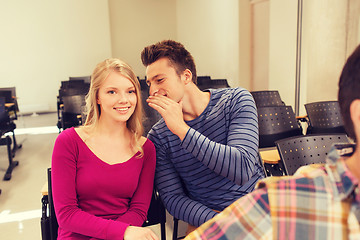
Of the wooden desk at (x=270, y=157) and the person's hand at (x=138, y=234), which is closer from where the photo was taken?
the person's hand at (x=138, y=234)

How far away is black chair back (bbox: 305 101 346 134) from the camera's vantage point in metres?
2.67

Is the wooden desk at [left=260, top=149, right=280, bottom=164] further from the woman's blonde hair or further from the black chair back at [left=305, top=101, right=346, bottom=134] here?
the woman's blonde hair

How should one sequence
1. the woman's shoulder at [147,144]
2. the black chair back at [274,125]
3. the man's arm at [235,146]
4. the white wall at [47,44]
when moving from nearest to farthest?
the man's arm at [235,146]
the woman's shoulder at [147,144]
the black chair back at [274,125]
the white wall at [47,44]

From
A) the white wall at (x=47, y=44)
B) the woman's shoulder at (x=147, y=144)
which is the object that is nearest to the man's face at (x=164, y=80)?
the woman's shoulder at (x=147, y=144)

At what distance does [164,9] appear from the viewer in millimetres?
10875

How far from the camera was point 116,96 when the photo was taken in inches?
56.0

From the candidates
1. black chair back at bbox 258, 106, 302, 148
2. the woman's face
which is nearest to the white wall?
black chair back at bbox 258, 106, 302, 148

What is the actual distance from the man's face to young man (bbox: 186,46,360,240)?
920mm

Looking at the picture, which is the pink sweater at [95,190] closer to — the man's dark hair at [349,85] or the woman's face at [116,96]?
the woman's face at [116,96]

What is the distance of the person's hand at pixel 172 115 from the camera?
3.93 ft

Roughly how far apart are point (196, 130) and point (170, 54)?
367 mm

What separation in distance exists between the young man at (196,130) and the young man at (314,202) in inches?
28.5

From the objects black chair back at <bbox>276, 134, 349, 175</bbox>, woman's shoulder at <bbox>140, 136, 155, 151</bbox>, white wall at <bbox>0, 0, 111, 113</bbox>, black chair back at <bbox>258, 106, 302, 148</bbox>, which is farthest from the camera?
white wall at <bbox>0, 0, 111, 113</bbox>

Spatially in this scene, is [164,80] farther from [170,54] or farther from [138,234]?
[138,234]
